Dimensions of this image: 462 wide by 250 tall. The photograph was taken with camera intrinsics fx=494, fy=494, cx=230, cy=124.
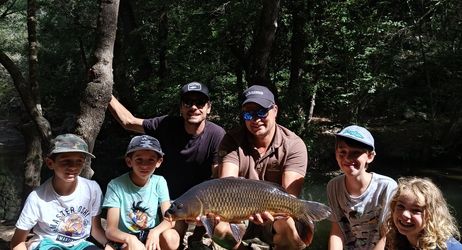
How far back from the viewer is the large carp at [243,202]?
11.7ft

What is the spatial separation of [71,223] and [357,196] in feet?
7.23

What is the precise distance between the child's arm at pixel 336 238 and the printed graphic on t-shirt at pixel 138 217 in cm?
147

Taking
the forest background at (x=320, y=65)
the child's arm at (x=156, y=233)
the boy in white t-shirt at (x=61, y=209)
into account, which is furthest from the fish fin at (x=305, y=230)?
the forest background at (x=320, y=65)

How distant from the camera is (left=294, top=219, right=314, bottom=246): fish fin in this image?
3.75m

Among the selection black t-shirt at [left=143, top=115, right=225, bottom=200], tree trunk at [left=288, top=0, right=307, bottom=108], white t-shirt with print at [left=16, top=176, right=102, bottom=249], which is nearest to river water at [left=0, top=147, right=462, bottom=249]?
tree trunk at [left=288, top=0, right=307, bottom=108]

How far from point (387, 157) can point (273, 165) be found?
1318cm

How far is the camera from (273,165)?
427 centimetres

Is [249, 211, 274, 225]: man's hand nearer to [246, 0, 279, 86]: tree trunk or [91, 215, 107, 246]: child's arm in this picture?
[91, 215, 107, 246]: child's arm

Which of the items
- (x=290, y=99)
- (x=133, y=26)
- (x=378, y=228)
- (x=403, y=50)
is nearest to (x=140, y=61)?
(x=133, y=26)

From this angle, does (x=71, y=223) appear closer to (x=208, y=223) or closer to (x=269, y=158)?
(x=208, y=223)

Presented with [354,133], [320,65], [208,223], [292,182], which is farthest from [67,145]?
[320,65]

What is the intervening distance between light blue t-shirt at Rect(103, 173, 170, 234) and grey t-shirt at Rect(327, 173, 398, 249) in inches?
56.4

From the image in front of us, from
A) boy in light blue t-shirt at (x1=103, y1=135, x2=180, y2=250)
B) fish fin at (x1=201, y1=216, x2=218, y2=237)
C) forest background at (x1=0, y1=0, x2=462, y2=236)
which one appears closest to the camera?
fish fin at (x1=201, y1=216, x2=218, y2=237)

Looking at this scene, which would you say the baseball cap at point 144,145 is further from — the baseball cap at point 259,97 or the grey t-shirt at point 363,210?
the grey t-shirt at point 363,210
